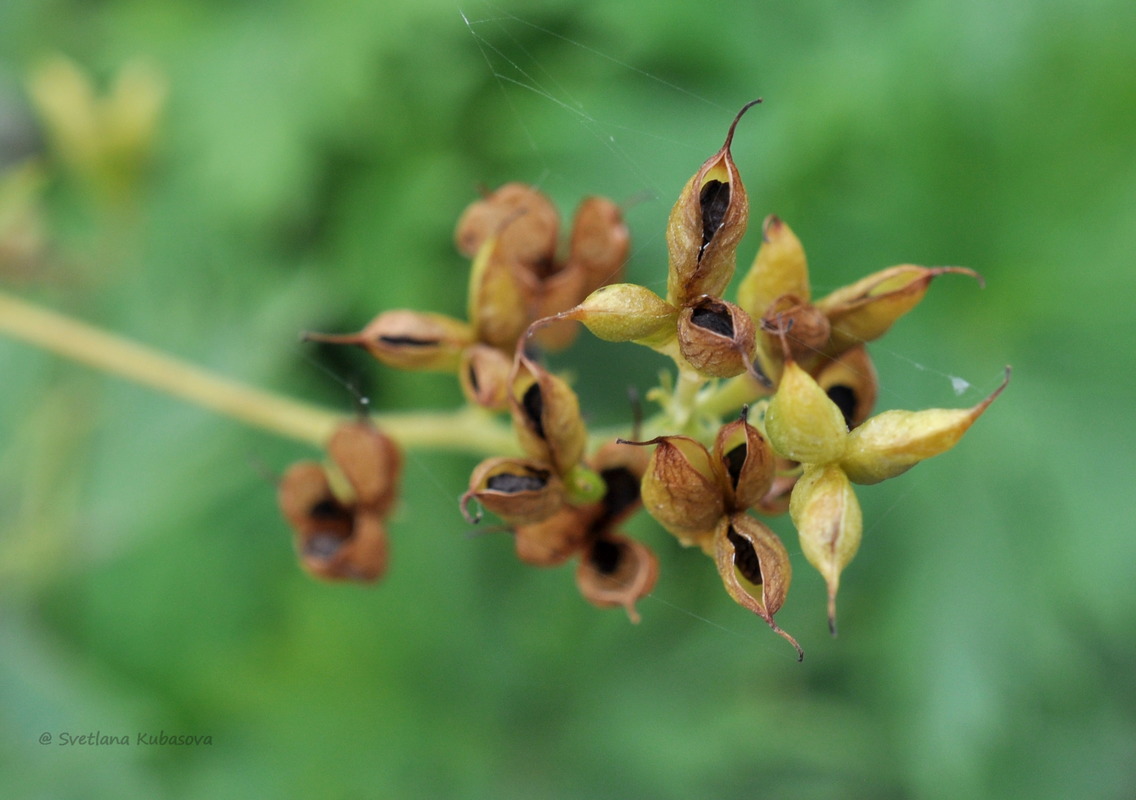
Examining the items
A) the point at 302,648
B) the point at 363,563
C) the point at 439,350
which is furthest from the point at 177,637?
the point at 439,350

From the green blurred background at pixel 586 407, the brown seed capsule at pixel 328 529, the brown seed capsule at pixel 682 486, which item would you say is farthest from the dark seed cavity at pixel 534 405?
the green blurred background at pixel 586 407

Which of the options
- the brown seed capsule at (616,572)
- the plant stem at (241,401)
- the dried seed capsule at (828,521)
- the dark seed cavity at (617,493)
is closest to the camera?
the dried seed capsule at (828,521)

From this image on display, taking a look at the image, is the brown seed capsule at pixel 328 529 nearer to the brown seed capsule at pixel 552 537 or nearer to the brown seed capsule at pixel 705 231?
the brown seed capsule at pixel 552 537

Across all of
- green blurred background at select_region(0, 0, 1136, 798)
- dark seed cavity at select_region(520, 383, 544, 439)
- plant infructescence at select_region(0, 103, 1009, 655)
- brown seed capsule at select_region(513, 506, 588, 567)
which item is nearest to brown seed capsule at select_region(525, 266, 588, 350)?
plant infructescence at select_region(0, 103, 1009, 655)

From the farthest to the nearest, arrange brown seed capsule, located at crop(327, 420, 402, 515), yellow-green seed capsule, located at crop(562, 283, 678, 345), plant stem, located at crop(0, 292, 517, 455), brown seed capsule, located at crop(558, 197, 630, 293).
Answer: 1. plant stem, located at crop(0, 292, 517, 455)
2. brown seed capsule, located at crop(327, 420, 402, 515)
3. brown seed capsule, located at crop(558, 197, 630, 293)
4. yellow-green seed capsule, located at crop(562, 283, 678, 345)

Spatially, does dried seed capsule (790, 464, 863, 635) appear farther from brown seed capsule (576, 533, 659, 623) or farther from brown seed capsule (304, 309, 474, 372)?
brown seed capsule (304, 309, 474, 372)

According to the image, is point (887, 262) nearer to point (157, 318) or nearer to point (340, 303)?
point (340, 303)
